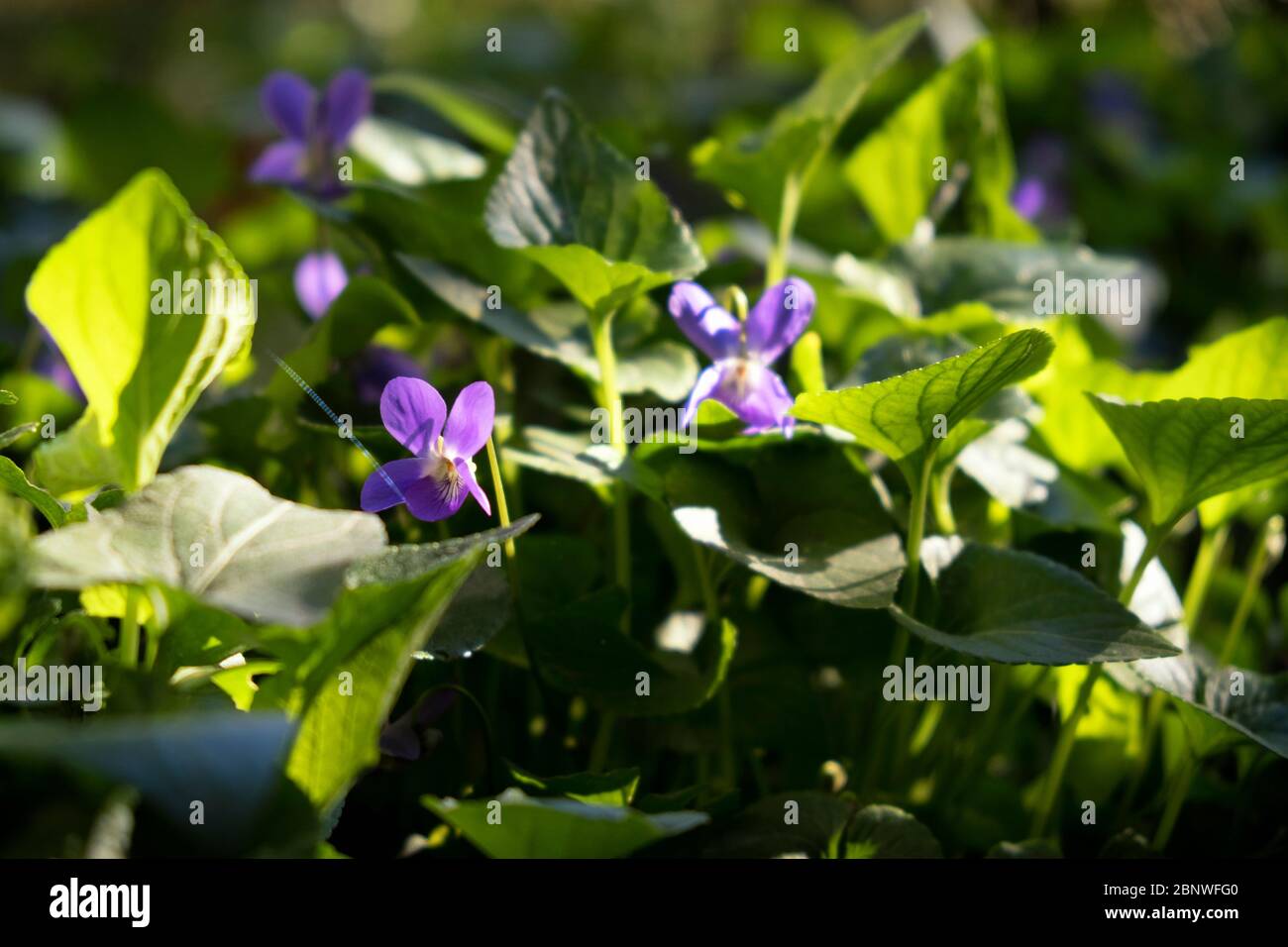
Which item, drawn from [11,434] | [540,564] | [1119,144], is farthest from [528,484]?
[1119,144]

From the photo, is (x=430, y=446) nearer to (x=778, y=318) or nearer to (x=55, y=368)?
(x=778, y=318)

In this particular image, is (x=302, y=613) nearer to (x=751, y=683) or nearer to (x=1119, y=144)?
(x=751, y=683)

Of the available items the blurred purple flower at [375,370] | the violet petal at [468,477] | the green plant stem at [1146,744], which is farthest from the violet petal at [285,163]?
the green plant stem at [1146,744]

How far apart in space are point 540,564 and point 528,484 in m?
0.14

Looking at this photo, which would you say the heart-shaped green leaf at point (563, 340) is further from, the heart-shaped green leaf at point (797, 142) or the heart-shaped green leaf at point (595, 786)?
the heart-shaped green leaf at point (595, 786)

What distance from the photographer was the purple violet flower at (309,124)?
943mm

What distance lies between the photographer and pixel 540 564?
0.75 m

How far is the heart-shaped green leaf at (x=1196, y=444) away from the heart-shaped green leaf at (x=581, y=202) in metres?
0.27

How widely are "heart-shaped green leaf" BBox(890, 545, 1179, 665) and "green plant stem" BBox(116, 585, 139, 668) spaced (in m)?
0.37

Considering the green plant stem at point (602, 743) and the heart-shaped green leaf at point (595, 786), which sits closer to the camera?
the heart-shaped green leaf at point (595, 786)

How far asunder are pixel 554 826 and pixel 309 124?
0.68 m

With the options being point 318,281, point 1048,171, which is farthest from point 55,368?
point 1048,171

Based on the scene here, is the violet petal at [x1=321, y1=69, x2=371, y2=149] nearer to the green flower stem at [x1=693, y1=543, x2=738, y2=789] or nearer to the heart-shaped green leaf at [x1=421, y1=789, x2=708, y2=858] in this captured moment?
the green flower stem at [x1=693, y1=543, x2=738, y2=789]

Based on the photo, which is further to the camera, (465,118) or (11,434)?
(465,118)
